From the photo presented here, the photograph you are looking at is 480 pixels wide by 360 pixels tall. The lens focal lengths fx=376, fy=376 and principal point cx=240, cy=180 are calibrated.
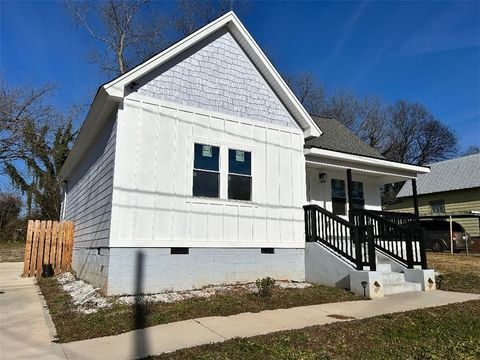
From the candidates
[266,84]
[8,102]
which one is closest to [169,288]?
[266,84]

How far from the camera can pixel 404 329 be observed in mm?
5535

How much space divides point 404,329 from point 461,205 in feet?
83.2

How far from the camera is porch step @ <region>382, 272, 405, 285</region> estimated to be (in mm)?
9181

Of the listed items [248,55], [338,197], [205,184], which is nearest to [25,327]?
[205,184]

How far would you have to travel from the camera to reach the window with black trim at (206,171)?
901cm

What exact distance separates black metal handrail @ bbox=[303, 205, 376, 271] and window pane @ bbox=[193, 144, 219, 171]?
3058 millimetres

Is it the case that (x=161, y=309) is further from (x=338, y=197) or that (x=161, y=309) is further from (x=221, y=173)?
(x=338, y=197)

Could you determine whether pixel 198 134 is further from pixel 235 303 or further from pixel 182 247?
pixel 235 303

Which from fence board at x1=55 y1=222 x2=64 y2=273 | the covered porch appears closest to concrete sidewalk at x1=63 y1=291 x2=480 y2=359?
the covered porch

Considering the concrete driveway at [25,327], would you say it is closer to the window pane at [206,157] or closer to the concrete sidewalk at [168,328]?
the concrete sidewalk at [168,328]

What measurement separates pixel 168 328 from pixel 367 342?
2.80 m

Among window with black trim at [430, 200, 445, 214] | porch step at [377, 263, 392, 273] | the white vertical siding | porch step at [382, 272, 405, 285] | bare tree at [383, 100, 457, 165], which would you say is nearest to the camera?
porch step at [382, 272, 405, 285]

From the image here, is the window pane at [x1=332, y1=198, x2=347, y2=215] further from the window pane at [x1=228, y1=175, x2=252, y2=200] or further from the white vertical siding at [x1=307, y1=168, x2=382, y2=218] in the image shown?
the window pane at [x1=228, y1=175, x2=252, y2=200]

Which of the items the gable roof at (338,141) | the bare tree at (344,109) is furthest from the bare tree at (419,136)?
the gable roof at (338,141)
